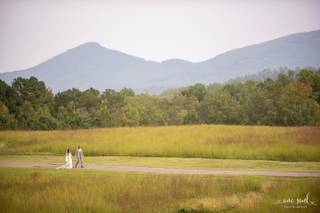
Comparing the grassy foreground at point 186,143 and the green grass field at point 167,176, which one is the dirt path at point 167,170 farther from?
the grassy foreground at point 186,143

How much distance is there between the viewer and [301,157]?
78.7ft

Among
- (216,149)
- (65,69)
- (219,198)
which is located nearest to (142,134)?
(216,149)

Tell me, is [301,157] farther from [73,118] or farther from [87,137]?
[73,118]

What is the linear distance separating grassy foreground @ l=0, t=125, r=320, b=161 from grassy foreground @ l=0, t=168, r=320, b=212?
8.04m

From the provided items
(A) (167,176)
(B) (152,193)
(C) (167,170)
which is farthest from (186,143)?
(B) (152,193)

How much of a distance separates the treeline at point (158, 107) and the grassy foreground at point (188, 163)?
30.5 meters

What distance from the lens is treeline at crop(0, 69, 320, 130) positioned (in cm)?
5603

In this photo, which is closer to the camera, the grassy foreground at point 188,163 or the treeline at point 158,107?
the grassy foreground at point 188,163

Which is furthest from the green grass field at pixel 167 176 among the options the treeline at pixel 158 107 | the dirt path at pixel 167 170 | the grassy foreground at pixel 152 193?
the treeline at pixel 158 107

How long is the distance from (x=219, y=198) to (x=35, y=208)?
6475 millimetres

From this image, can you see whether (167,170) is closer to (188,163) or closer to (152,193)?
(188,163)

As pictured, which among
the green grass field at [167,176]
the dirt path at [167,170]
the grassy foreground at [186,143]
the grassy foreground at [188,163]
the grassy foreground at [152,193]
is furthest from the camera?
the grassy foreground at [186,143]

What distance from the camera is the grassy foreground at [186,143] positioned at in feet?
82.0

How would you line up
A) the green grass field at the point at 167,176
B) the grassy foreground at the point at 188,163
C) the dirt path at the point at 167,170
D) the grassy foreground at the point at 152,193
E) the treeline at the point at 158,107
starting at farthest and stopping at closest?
the treeline at the point at 158,107, the grassy foreground at the point at 188,163, the dirt path at the point at 167,170, the green grass field at the point at 167,176, the grassy foreground at the point at 152,193
